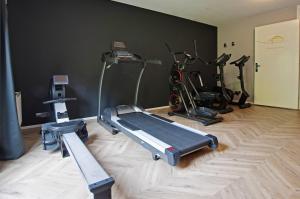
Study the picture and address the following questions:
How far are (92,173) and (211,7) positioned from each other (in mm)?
4467

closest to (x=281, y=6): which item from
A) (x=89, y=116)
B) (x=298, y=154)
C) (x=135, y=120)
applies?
(x=298, y=154)

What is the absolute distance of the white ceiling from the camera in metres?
4.23

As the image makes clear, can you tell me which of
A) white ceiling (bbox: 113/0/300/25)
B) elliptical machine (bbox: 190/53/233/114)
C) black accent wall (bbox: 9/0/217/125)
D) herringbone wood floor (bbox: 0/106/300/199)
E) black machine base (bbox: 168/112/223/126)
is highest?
white ceiling (bbox: 113/0/300/25)

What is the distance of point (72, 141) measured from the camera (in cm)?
227

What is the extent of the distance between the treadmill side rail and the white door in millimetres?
4948

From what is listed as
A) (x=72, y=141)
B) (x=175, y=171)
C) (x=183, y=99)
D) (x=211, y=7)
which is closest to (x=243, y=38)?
(x=211, y=7)

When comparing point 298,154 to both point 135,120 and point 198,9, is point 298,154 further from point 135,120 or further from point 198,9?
point 198,9

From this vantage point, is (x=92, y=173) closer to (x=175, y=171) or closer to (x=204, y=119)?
(x=175, y=171)

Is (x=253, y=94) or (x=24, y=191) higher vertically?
(x=253, y=94)

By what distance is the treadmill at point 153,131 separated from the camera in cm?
217

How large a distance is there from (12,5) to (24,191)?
2972 millimetres

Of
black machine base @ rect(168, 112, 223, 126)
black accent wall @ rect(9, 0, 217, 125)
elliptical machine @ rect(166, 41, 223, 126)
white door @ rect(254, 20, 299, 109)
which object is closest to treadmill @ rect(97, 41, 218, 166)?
black accent wall @ rect(9, 0, 217, 125)

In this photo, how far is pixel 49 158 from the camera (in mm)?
2309

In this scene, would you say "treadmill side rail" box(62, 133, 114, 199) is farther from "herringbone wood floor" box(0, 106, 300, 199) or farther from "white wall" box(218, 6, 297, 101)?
"white wall" box(218, 6, 297, 101)
